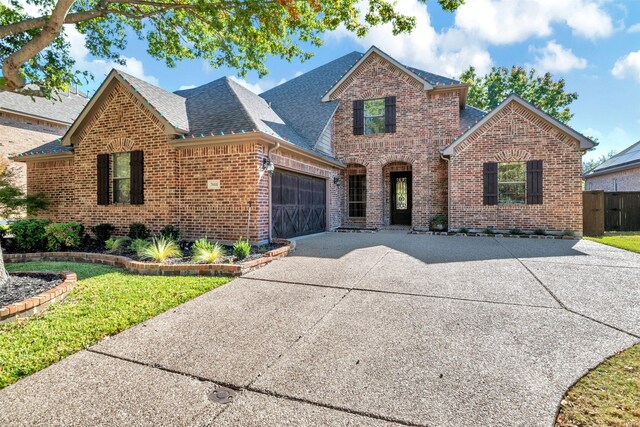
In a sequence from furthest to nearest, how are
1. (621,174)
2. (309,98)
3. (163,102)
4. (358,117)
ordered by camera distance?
(621,174) → (309,98) → (358,117) → (163,102)

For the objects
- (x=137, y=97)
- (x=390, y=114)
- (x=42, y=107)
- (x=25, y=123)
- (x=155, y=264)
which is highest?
(x=42, y=107)

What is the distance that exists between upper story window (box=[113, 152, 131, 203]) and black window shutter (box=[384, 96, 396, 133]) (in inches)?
406

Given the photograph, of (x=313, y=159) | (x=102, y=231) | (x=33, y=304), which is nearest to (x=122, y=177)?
(x=102, y=231)

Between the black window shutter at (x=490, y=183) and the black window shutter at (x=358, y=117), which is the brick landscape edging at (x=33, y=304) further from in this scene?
the black window shutter at (x=490, y=183)

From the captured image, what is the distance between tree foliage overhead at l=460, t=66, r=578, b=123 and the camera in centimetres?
2616

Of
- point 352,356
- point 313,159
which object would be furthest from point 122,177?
point 352,356

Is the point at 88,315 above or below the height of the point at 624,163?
below

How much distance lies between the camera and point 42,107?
18.0m

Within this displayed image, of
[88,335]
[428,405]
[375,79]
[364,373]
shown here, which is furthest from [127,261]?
[375,79]

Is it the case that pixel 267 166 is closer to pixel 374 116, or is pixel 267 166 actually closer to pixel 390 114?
pixel 374 116

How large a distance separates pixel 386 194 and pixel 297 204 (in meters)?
6.01

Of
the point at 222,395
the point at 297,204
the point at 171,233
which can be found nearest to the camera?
the point at 222,395

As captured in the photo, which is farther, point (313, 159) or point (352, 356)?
point (313, 159)

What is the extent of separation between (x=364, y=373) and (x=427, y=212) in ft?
38.6
